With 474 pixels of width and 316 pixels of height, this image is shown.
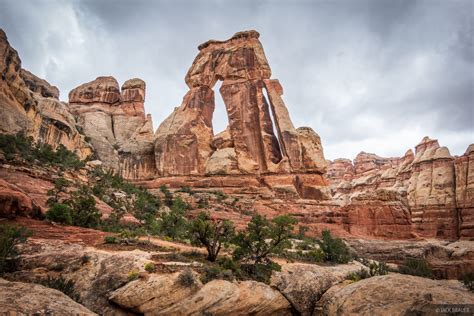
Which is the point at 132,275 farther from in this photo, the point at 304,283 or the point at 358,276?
the point at 358,276

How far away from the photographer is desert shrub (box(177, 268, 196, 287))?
39.5ft

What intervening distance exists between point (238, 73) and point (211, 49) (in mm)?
8754

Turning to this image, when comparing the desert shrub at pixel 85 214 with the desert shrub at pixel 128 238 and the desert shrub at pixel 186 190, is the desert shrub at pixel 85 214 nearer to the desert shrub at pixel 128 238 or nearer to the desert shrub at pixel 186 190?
the desert shrub at pixel 128 238

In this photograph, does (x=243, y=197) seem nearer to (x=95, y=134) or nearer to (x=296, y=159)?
(x=296, y=159)

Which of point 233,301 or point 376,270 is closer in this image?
point 233,301

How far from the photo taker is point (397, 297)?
32.8 ft

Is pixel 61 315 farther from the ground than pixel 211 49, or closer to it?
closer to it

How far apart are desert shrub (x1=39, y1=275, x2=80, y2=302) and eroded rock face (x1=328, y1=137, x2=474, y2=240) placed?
3400 cm

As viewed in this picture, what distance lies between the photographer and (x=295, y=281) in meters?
15.9

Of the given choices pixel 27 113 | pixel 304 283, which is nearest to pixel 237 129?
pixel 27 113

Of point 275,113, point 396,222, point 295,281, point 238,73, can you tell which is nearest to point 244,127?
point 275,113

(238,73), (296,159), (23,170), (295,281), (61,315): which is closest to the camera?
(61,315)

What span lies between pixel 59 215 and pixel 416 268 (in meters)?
27.9

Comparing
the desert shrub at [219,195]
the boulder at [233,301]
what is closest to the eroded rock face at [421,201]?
the desert shrub at [219,195]
